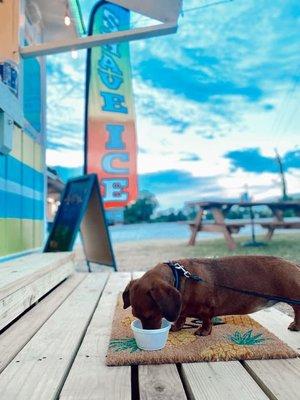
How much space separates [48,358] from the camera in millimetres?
1636

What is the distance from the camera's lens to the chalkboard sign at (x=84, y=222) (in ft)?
15.3

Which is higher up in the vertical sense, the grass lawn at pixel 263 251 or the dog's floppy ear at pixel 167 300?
the dog's floppy ear at pixel 167 300

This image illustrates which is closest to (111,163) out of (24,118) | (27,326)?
(24,118)

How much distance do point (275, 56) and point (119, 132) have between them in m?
10.8

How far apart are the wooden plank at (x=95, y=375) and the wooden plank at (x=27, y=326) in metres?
0.33

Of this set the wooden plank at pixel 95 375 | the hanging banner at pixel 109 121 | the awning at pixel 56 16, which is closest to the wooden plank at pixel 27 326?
the wooden plank at pixel 95 375

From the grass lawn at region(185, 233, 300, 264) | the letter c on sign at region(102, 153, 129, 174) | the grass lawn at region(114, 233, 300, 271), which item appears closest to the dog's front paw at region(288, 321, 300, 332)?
the grass lawn at region(114, 233, 300, 271)

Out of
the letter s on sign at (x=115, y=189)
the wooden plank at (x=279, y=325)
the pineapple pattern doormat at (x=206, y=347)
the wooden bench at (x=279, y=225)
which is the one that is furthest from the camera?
the wooden bench at (x=279, y=225)

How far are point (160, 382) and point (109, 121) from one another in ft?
17.9

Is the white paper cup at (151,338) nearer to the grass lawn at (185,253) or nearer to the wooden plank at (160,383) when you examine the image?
the wooden plank at (160,383)

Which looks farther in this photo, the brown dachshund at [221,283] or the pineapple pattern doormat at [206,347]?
the brown dachshund at [221,283]

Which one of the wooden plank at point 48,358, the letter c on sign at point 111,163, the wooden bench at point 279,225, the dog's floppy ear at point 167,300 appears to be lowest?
the wooden plank at point 48,358

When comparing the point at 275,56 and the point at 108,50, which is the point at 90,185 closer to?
the point at 108,50

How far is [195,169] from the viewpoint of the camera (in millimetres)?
16922
